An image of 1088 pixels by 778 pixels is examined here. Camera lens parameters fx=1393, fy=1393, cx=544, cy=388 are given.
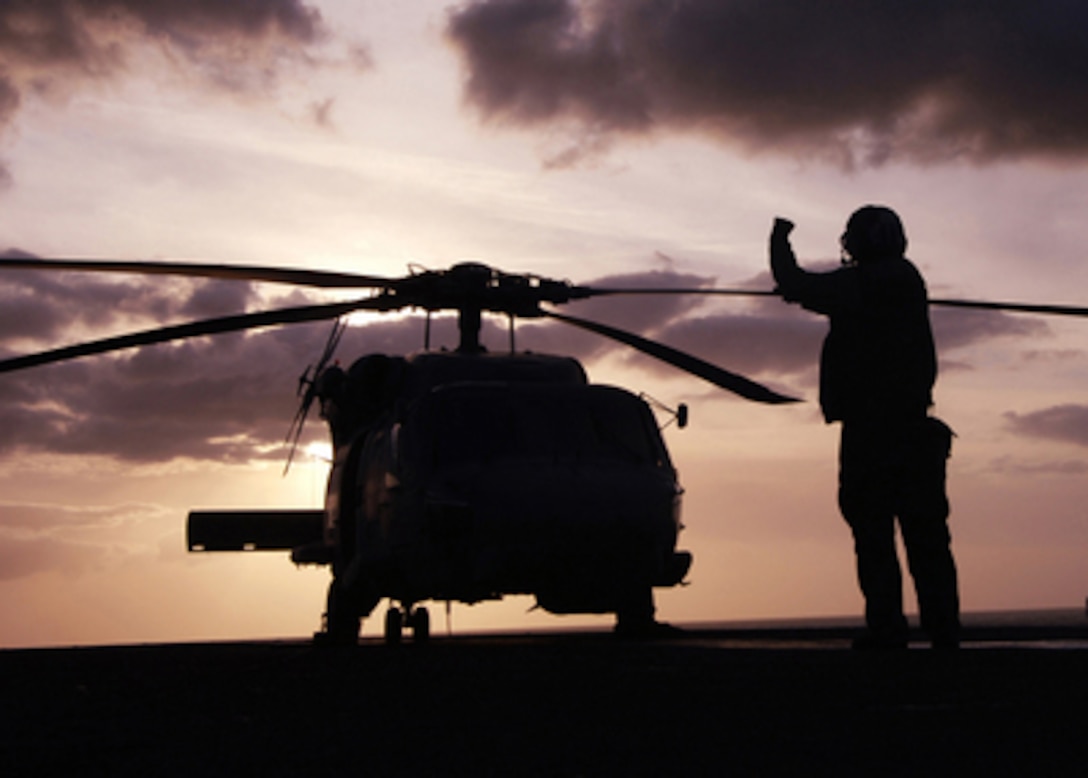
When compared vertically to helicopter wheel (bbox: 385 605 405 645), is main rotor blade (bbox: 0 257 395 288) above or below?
above

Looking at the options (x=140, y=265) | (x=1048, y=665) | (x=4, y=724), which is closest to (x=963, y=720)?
(x=1048, y=665)

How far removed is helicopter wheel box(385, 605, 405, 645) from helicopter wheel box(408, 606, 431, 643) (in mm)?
109

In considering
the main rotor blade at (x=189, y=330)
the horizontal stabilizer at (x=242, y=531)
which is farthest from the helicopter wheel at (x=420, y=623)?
the horizontal stabilizer at (x=242, y=531)

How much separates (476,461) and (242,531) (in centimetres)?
842

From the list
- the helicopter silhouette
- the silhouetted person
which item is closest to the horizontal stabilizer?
the helicopter silhouette

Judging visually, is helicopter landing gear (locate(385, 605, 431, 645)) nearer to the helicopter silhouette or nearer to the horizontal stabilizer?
the helicopter silhouette

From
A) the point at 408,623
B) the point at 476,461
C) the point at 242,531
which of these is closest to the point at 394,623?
the point at 408,623

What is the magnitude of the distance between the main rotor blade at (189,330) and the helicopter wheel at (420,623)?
375cm

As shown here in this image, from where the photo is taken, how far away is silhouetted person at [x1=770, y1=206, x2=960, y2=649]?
867 centimetres

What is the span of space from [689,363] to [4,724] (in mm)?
11068

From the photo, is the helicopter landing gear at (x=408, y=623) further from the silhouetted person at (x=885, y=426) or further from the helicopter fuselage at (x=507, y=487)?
the silhouetted person at (x=885, y=426)

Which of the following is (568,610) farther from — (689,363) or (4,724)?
(4,724)

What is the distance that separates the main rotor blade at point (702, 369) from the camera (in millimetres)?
14188

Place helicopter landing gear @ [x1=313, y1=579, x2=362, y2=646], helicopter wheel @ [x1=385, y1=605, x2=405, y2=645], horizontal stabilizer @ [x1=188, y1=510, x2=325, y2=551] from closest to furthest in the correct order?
helicopter wheel @ [x1=385, y1=605, x2=405, y2=645] → helicopter landing gear @ [x1=313, y1=579, x2=362, y2=646] → horizontal stabilizer @ [x1=188, y1=510, x2=325, y2=551]
